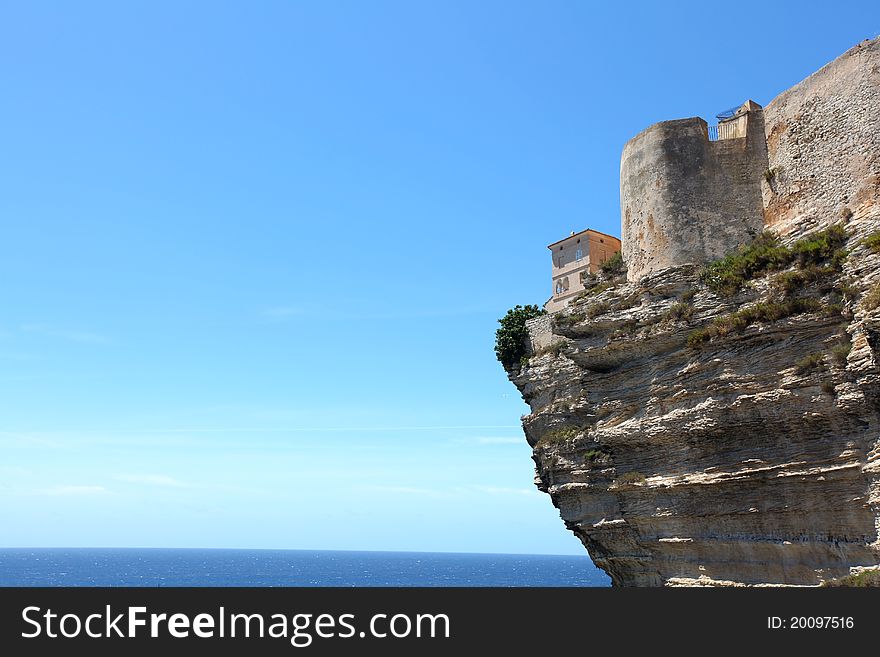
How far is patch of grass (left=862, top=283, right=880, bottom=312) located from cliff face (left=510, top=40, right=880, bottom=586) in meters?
0.03

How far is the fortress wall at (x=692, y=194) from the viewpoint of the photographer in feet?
91.9

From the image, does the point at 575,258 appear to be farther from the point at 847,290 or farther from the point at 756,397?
the point at 847,290

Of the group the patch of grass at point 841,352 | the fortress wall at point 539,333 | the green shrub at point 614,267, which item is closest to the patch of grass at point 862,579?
the patch of grass at point 841,352

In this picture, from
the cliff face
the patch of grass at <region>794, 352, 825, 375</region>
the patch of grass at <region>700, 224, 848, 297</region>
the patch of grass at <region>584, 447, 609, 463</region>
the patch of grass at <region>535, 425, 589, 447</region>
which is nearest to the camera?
the cliff face

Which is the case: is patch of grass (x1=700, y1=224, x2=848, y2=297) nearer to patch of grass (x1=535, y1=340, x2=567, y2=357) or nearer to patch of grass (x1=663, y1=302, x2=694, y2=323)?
patch of grass (x1=663, y1=302, x2=694, y2=323)

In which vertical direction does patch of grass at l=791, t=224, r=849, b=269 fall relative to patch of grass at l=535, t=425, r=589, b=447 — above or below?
above

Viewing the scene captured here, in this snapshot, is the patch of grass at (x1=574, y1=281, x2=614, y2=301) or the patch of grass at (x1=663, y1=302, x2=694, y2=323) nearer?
the patch of grass at (x1=663, y1=302, x2=694, y2=323)

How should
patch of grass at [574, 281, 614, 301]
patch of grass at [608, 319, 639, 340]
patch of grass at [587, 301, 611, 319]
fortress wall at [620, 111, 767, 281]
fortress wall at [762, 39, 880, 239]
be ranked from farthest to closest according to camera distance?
patch of grass at [574, 281, 614, 301] → patch of grass at [587, 301, 611, 319] → fortress wall at [620, 111, 767, 281] → patch of grass at [608, 319, 639, 340] → fortress wall at [762, 39, 880, 239]

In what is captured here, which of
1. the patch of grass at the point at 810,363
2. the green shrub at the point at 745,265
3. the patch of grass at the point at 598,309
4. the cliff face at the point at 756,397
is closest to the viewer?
the cliff face at the point at 756,397

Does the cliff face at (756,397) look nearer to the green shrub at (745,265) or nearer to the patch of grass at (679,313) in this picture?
the patch of grass at (679,313)

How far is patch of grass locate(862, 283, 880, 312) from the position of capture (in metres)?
20.7

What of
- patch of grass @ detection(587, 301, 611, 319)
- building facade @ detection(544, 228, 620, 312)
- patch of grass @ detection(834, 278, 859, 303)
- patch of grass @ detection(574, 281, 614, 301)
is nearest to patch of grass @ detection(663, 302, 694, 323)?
patch of grass @ detection(587, 301, 611, 319)

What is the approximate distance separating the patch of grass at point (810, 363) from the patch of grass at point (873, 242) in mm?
3047

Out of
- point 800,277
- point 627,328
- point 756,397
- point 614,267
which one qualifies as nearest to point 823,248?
point 800,277
